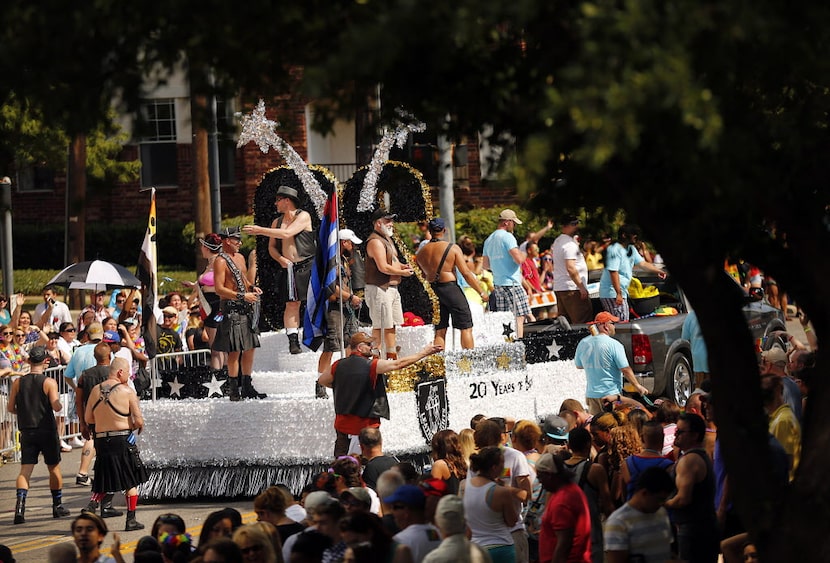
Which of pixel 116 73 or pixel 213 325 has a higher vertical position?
pixel 116 73

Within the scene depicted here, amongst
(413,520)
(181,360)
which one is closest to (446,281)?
(181,360)

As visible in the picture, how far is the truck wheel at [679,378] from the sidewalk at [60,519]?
563cm

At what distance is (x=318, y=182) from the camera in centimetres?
1628

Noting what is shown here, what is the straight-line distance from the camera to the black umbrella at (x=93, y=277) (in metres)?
22.5

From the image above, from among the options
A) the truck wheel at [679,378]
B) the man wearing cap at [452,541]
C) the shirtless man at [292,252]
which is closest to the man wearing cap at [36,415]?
the shirtless man at [292,252]

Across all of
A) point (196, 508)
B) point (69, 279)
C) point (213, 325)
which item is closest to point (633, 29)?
point (196, 508)

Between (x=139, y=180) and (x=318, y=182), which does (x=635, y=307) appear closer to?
(x=318, y=182)

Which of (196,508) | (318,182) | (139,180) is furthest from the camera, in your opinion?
(139,180)

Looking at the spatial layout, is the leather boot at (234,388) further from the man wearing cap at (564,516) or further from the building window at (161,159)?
the building window at (161,159)

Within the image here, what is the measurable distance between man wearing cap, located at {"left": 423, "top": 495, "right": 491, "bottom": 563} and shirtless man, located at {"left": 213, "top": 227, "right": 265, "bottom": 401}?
293 inches

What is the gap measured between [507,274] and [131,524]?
759 centimetres

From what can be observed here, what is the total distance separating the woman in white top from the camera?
8.68m

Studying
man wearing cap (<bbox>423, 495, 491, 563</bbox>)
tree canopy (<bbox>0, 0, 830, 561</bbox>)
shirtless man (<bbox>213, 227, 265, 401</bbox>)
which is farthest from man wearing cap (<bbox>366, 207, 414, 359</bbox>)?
tree canopy (<bbox>0, 0, 830, 561</bbox>)

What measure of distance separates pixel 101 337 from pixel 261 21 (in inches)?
462
